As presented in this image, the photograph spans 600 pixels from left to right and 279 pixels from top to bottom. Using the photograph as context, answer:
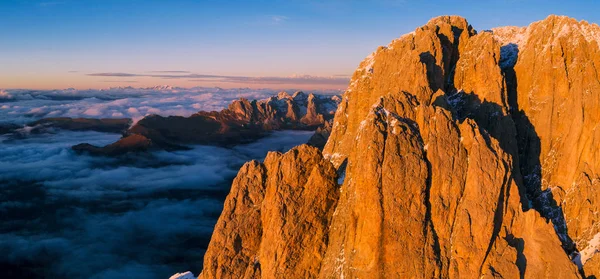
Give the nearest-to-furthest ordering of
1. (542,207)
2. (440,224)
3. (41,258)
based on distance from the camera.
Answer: (440,224), (542,207), (41,258)

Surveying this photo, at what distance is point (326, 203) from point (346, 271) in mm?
8361

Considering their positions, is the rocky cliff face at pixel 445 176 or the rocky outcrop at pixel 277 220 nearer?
the rocky cliff face at pixel 445 176

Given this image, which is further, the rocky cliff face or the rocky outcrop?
the rocky outcrop

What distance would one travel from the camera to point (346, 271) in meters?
32.8

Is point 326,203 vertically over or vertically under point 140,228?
over

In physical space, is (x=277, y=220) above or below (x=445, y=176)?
below

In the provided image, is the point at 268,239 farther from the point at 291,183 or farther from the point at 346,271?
the point at 346,271

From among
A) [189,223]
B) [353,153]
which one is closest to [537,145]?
[353,153]

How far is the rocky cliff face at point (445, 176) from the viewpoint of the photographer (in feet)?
104

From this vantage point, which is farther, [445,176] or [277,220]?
[277,220]

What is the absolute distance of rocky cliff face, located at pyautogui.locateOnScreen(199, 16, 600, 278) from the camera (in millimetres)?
31781

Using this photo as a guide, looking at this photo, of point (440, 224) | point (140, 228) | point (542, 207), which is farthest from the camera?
point (140, 228)

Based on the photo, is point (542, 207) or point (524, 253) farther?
point (542, 207)

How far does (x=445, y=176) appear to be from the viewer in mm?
32562
